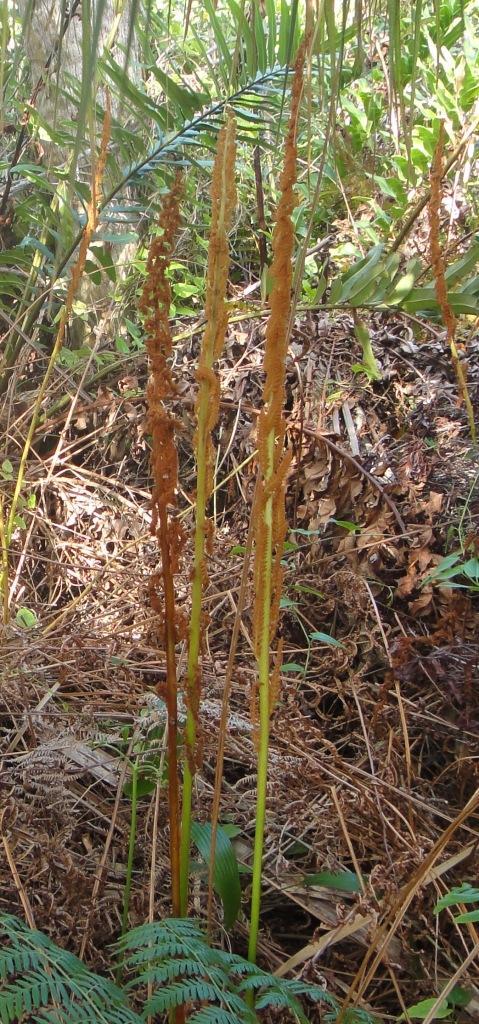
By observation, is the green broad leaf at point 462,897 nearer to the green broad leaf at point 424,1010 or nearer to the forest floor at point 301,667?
the forest floor at point 301,667

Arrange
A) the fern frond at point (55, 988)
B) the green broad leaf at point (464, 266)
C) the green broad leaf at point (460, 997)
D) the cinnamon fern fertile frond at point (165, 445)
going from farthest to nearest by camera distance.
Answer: the green broad leaf at point (464, 266) < the green broad leaf at point (460, 997) < the cinnamon fern fertile frond at point (165, 445) < the fern frond at point (55, 988)

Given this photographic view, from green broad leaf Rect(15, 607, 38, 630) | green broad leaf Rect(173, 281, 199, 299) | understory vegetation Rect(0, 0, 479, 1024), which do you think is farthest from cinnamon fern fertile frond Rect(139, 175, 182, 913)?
green broad leaf Rect(173, 281, 199, 299)

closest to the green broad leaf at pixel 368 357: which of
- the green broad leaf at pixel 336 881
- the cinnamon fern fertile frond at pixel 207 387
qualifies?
the cinnamon fern fertile frond at pixel 207 387

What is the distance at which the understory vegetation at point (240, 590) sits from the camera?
2.62ft

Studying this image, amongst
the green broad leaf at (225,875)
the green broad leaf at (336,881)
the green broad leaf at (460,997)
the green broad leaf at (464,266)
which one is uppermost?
the green broad leaf at (464,266)

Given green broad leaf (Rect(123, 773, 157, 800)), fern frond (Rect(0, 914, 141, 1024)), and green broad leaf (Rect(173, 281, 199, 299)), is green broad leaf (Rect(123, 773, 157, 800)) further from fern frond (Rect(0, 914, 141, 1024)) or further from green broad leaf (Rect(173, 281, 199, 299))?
green broad leaf (Rect(173, 281, 199, 299))

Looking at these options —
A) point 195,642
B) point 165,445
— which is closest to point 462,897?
point 195,642

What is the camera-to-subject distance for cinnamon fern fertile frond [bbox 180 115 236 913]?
2.58 feet

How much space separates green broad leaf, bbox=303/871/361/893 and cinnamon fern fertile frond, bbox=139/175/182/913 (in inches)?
11.0

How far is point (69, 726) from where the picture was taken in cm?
133

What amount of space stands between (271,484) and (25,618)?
47.8 inches

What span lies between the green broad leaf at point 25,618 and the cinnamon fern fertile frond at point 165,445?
1056 mm

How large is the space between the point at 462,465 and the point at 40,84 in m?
1.60

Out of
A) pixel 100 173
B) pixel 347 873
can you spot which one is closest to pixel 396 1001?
pixel 347 873
